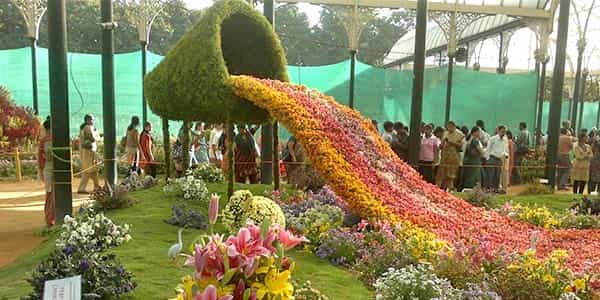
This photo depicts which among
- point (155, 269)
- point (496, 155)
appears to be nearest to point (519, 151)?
point (496, 155)

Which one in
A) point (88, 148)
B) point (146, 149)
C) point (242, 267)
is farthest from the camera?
point (146, 149)

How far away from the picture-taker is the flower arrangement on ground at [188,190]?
8812mm

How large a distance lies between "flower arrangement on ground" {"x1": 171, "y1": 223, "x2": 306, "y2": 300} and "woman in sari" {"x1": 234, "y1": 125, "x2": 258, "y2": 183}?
327 inches

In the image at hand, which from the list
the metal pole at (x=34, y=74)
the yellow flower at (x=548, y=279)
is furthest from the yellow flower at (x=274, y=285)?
the metal pole at (x=34, y=74)

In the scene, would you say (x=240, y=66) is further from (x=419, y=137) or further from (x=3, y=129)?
(x=3, y=129)

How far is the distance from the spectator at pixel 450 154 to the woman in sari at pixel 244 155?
3.96 m

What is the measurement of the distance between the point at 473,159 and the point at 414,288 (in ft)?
25.6

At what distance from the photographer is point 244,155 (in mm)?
10766

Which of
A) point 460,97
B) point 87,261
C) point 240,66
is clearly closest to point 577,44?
point 460,97

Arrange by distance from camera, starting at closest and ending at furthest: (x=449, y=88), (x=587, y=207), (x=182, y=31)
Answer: (x=587, y=207) → (x=449, y=88) → (x=182, y=31)

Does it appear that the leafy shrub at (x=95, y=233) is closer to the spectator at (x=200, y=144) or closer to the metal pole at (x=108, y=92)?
the metal pole at (x=108, y=92)

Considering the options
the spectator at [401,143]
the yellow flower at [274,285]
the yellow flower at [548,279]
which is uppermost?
the yellow flower at [274,285]

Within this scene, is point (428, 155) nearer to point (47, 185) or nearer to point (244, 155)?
point (244, 155)

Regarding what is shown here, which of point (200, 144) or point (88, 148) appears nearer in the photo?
point (88, 148)
